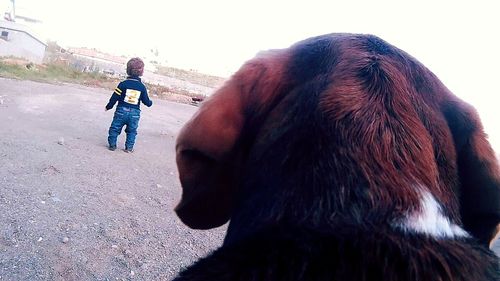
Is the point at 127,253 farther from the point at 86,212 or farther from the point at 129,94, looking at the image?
the point at 129,94

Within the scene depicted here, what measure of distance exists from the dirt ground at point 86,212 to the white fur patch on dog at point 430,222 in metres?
3.51

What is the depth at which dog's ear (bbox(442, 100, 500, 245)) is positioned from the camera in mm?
1683

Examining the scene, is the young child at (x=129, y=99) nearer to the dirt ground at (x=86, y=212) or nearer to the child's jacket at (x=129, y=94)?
the child's jacket at (x=129, y=94)

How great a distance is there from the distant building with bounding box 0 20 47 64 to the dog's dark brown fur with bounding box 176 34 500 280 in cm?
5624

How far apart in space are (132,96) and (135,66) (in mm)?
603

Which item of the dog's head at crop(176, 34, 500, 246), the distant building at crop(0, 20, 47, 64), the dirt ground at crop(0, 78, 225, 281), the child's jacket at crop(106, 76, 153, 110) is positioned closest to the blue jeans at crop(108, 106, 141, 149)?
the child's jacket at crop(106, 76, 153, 110)

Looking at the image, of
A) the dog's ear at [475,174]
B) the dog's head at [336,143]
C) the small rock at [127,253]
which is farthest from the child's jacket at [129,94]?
the dog's ear at [475,174]

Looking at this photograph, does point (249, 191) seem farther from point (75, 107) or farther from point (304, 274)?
point (75, 107)

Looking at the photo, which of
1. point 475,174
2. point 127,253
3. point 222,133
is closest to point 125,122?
point 127,253

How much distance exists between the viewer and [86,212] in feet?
18.4

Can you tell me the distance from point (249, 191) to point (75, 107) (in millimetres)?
15835

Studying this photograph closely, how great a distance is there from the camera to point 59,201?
5.80 metres

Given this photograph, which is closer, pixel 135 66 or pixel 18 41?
pixel 135 66

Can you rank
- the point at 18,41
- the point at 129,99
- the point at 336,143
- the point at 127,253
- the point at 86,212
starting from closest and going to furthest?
1. the point at 336,143
2. the point at 127,253
3. the point at 86,212
4. the point at 129,99
5. the point at 18,41
